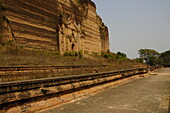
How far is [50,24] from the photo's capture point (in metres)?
22.7

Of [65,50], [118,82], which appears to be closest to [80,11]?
[65,50]

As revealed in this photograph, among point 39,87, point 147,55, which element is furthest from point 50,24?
point 147,55

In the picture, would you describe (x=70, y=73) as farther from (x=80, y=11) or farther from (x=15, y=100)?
(x=80, y=11)

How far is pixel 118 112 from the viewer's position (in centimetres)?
388

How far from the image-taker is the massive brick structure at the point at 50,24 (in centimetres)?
1677

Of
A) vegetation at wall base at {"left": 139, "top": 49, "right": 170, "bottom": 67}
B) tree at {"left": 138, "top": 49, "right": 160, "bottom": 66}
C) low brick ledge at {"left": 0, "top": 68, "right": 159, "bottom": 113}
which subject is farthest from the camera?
tree at {"left": 138, "top": 49, "right": 160, "bottom": 66}

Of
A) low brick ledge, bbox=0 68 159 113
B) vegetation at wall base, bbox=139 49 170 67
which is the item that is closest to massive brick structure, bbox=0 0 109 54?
low brick ledge, bbox=0 68 159 113

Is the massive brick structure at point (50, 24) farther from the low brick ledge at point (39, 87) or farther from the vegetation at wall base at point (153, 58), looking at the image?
the vegetation at wall base at point (153, 58)

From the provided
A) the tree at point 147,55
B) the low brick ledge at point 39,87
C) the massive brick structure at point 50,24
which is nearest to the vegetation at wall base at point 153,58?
the tree at point 147,55

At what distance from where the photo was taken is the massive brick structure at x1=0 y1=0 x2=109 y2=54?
16.8 meters

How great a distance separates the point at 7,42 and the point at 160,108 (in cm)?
1531

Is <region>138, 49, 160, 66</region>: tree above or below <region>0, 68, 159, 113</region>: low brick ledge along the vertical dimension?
above

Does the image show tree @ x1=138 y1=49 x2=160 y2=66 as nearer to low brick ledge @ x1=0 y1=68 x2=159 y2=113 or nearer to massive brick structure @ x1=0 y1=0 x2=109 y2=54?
massive brick structure @ x1=0 y1=0 x2=109 y2=54

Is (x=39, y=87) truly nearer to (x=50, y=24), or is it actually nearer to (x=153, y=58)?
(x=50, y=24)
